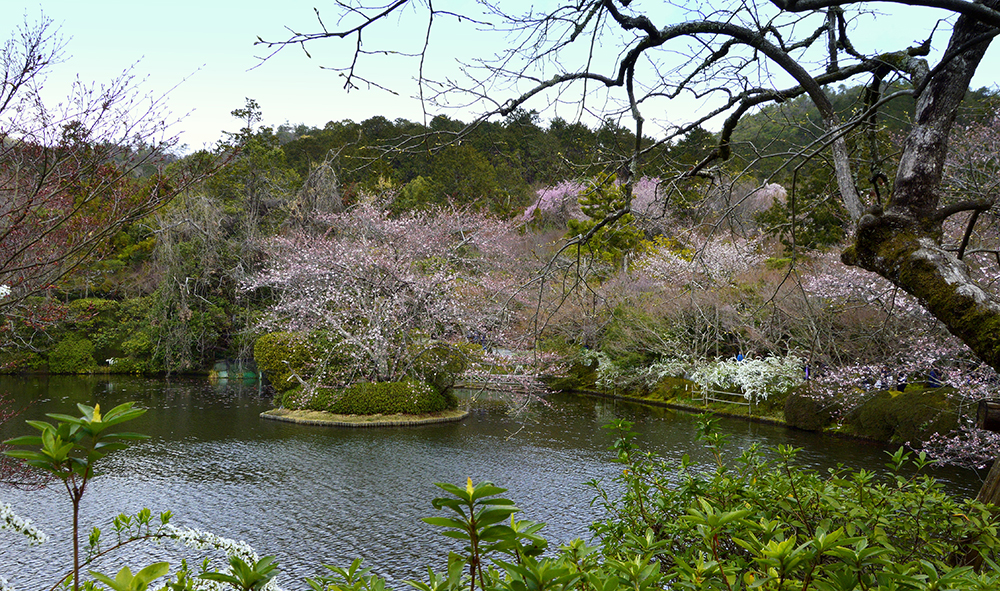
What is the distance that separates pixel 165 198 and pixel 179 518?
4193 millimetres

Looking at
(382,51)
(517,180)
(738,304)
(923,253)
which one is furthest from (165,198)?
(517,180)

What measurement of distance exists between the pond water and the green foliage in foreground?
2167mm

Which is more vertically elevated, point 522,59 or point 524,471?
point 522,59

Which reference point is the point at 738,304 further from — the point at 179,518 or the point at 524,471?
the point at 179,518

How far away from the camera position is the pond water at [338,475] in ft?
18.2

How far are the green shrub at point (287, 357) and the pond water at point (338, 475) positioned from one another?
0.92m

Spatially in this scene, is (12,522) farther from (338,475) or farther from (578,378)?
(578,378)

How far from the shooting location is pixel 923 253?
210 cm

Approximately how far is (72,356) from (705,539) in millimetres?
21480

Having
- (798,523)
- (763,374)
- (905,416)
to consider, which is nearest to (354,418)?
(763,374)

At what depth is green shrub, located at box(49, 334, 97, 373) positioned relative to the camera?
18.1 metres

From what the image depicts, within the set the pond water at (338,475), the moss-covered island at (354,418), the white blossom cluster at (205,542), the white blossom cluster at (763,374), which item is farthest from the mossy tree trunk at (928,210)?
the white blossom cluster at (763,374)

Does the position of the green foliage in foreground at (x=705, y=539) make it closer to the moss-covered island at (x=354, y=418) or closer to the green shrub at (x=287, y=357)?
the moss-covered island at (x=354, y=418)

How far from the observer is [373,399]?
1186 cm
